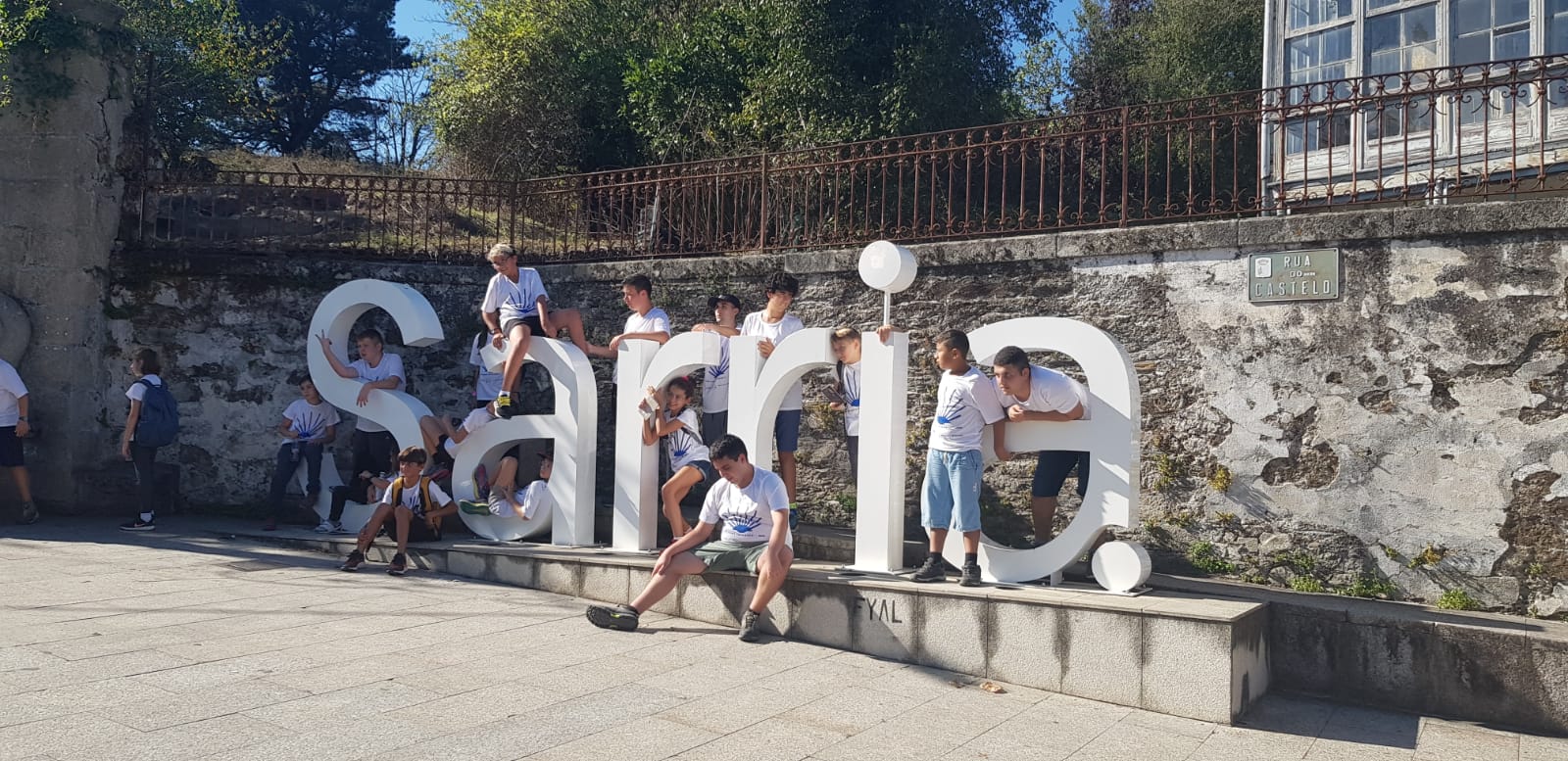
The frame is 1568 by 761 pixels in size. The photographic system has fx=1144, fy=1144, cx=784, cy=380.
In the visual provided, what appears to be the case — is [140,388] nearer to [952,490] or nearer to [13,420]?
[13,420]

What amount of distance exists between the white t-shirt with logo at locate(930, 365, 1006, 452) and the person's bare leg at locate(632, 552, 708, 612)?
1570 millimetres

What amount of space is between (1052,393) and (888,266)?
1.29 metres

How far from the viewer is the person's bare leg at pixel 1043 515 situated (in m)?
6.75

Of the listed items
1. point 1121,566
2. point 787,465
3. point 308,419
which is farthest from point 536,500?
point 1121,566

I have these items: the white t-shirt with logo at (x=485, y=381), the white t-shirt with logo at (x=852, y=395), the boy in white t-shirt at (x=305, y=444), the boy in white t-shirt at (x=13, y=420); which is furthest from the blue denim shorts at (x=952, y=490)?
the boy in white t-shirt at (x=13, y=420)

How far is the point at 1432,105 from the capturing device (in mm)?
6539

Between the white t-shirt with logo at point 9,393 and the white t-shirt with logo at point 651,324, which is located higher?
the white t-shirt with logo at point 651,324

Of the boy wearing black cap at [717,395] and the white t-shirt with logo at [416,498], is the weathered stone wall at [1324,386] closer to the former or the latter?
the boy wearing black cap at [717,395]

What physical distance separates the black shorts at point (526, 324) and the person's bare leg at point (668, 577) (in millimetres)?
2748

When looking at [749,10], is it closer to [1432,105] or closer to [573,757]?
[1432,105]

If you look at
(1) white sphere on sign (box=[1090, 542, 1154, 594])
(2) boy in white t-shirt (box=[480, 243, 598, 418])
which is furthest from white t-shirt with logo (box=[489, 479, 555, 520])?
(1) white sphere on sign (box=[1090, 542, 1154, 594])

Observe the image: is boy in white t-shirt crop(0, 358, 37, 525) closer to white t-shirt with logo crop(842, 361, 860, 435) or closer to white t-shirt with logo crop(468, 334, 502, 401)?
white t-shirt with logo crop(468, 334, 502, 401)

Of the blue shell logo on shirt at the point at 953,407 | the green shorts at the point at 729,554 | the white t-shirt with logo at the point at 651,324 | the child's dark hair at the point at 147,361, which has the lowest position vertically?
the green shorts at the point at 729,554

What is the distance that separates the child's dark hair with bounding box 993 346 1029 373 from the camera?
6.30 meters
